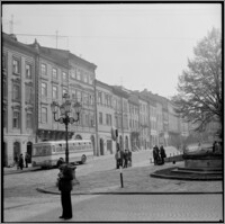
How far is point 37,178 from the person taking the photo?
8.69 meters

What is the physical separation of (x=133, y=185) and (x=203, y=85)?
11.7ft

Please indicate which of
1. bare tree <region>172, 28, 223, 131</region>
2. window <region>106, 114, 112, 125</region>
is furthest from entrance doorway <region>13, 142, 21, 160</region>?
bare tree <region>172, 28, 223, 131</region>

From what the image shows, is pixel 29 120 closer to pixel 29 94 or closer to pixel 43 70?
pixel 29 94

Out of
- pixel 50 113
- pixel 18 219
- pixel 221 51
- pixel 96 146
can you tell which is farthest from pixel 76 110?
pixel 221 51

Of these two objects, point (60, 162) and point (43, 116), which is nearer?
point (43, 116)

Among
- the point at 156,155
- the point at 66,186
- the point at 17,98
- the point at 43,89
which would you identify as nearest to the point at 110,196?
the point at 156,155

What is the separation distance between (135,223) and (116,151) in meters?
2.11

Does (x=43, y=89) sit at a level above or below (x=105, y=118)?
above

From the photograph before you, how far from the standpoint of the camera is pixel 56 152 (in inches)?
327

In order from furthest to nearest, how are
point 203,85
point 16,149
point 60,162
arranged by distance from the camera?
point 60,162, point 203,85, point 16,149

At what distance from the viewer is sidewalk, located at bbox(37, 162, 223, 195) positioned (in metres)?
9.34

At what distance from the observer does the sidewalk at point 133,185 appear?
9.34 metres

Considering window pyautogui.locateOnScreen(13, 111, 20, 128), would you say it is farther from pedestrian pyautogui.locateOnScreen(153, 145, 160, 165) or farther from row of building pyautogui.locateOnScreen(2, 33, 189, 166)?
pedestrian pyautogui.locateOnScreen(153, 145, 160, 165)

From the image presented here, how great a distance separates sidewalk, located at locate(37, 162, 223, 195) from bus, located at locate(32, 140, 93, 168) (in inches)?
24.3
